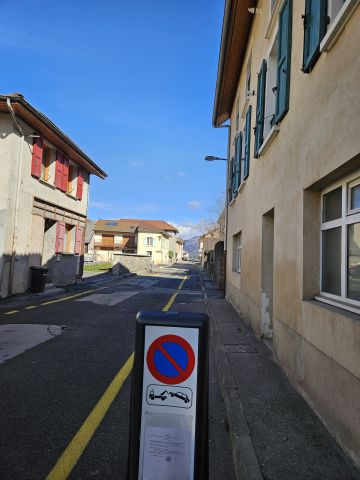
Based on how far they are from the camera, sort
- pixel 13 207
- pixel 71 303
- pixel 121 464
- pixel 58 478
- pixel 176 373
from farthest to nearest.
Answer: pixel 13 207 < pixel 71 303 < pixel 121 464 < pixel 58 478 < pixel 176 373

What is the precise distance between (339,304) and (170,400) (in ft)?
7.38

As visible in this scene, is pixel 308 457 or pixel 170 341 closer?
pixel 170 341

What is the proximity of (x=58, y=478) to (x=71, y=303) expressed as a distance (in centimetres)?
977

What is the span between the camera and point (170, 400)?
2020 mm

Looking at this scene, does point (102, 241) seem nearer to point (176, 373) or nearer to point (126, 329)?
point (126, 329)

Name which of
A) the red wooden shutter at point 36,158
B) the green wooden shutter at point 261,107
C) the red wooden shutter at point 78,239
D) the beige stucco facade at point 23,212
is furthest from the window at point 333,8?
the red wooden shutter at point 78,239

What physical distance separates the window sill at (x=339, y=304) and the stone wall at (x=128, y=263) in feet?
84.9

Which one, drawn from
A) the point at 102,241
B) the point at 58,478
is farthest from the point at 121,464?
the point at 102,241

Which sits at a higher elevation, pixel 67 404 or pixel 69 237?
pixel 69 237

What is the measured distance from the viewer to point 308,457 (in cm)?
292

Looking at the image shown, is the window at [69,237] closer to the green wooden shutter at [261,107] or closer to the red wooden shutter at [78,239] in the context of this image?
the red wooden shutter at [78,239]

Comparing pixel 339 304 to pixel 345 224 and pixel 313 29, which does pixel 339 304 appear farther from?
pixel 313 29

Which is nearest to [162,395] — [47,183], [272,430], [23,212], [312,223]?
[272,430]

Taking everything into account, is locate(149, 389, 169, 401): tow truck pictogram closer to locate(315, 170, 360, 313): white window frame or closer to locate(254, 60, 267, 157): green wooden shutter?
locate(315, 170, 360, 313): white window frame
